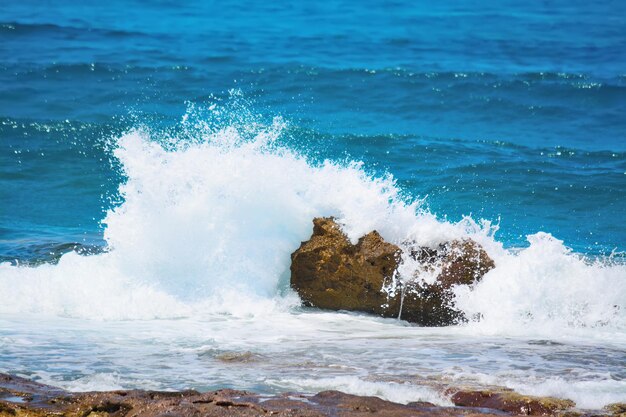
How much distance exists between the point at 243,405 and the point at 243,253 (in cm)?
423

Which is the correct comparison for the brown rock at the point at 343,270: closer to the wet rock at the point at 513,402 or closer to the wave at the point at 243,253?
the wave at the point at 243,253

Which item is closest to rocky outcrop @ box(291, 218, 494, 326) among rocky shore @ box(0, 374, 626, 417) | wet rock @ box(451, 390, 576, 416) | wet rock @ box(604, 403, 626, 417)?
wet rock @ box(451, 390, 576, 416)

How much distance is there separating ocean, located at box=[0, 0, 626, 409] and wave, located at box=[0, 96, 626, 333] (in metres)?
0.02

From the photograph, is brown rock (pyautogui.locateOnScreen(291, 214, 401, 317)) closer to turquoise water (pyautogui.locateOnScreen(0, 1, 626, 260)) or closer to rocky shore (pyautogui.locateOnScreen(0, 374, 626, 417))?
rocky shore (pyautogui.locateOnScreen(0, 374, 626, 417))

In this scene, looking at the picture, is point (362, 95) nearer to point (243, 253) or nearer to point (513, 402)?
point (243, 253)

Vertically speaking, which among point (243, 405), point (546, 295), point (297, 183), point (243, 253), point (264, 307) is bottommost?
point (243, 405)

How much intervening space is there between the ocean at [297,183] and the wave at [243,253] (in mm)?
22

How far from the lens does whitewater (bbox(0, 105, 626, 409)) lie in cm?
568

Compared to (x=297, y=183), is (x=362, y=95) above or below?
above

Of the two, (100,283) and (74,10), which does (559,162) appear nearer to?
(100,283)

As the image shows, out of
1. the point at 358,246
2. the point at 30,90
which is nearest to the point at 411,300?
the point at 358,246

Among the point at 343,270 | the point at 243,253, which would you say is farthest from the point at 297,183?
the point at 343,270

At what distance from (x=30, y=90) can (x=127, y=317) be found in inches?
527

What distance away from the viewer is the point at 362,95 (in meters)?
20.4
